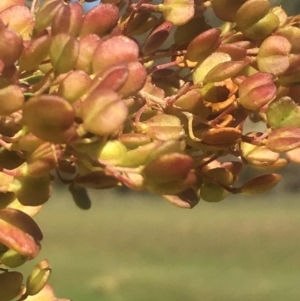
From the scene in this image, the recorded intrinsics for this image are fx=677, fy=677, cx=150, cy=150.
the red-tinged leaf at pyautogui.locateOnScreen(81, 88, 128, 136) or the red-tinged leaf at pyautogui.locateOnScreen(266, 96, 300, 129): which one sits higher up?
the red-tinged leaf at pyautogui.locateOnScreen(81, 88, 128, 136)

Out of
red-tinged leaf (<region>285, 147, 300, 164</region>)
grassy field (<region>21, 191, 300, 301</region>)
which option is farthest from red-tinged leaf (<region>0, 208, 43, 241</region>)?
grassy field (<region>21, 191, 300, 301</region>)

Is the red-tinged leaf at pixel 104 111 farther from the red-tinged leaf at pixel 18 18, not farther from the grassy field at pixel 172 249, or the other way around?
the grassy field at pixel 172 249

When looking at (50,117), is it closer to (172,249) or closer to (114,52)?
(114,52)

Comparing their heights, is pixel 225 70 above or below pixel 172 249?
above

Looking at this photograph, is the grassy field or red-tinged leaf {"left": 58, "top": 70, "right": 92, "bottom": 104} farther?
the grassy field

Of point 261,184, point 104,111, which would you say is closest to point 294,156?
point 261,184

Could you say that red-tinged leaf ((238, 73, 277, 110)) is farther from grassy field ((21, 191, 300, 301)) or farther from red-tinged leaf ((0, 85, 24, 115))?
grassy field ((21, 191, 300, 301))

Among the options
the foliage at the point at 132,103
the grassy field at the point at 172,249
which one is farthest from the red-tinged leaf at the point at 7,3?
the grassy field at the point at 172,249
